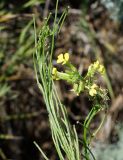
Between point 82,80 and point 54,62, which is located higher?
point 82,80

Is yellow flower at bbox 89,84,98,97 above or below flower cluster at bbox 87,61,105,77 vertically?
below

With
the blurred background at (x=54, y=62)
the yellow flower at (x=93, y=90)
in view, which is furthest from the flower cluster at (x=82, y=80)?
the blurred background at (x=54, y=62)

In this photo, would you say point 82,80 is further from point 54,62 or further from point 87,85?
point 54,62

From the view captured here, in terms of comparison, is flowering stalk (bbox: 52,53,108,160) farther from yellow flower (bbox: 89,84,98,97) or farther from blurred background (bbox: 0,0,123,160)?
blurred background (bbox: 0,0,123,160)

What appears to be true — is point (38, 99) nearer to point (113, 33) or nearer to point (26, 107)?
point (26, 107)

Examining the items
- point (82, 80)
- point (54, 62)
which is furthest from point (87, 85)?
point (54, 62)

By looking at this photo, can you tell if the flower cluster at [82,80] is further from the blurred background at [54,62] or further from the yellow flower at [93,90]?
the blurred background at [54,62]

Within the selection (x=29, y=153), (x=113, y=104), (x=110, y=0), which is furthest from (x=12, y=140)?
(x=110, y=0)

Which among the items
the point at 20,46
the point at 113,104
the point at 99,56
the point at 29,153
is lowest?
the point at 29,153

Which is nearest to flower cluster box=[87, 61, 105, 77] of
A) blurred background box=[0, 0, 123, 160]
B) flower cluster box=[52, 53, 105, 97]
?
flower cluster box=[52, 53, 105, 97]
